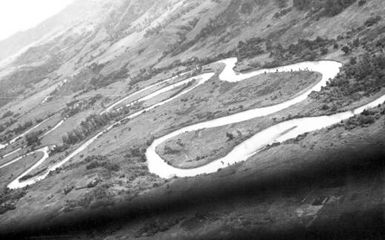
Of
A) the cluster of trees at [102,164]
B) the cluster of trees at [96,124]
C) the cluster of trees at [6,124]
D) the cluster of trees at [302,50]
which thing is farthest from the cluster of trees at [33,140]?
the cluster of trees at [302,50]

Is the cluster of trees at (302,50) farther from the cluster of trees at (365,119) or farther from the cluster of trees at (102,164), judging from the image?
the cluster of trees at (102,164)

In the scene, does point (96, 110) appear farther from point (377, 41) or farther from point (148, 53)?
point (377, 41)

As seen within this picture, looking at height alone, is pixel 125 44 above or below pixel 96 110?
above

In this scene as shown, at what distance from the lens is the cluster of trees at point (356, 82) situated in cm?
4638

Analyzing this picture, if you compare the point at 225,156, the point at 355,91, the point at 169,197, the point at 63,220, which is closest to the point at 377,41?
the point at 355,91

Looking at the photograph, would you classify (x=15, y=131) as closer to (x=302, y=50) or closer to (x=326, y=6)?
(x=302, y=50)

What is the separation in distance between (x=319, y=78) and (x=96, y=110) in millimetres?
77980

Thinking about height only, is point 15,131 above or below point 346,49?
above

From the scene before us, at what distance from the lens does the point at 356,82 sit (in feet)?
165

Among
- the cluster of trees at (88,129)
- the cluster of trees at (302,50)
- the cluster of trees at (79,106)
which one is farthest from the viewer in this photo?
the cluster of trees at (79,106)

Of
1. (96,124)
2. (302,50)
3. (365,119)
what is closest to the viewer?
(365,119)

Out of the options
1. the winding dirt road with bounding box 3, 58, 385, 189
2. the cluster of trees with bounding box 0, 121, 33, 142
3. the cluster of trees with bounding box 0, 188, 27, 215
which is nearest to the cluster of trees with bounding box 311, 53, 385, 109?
the winding dirt road with bounding box 3, 58, 385, 189

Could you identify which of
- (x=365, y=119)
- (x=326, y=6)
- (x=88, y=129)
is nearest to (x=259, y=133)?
(x=365, y=119)

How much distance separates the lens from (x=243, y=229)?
3064cm
